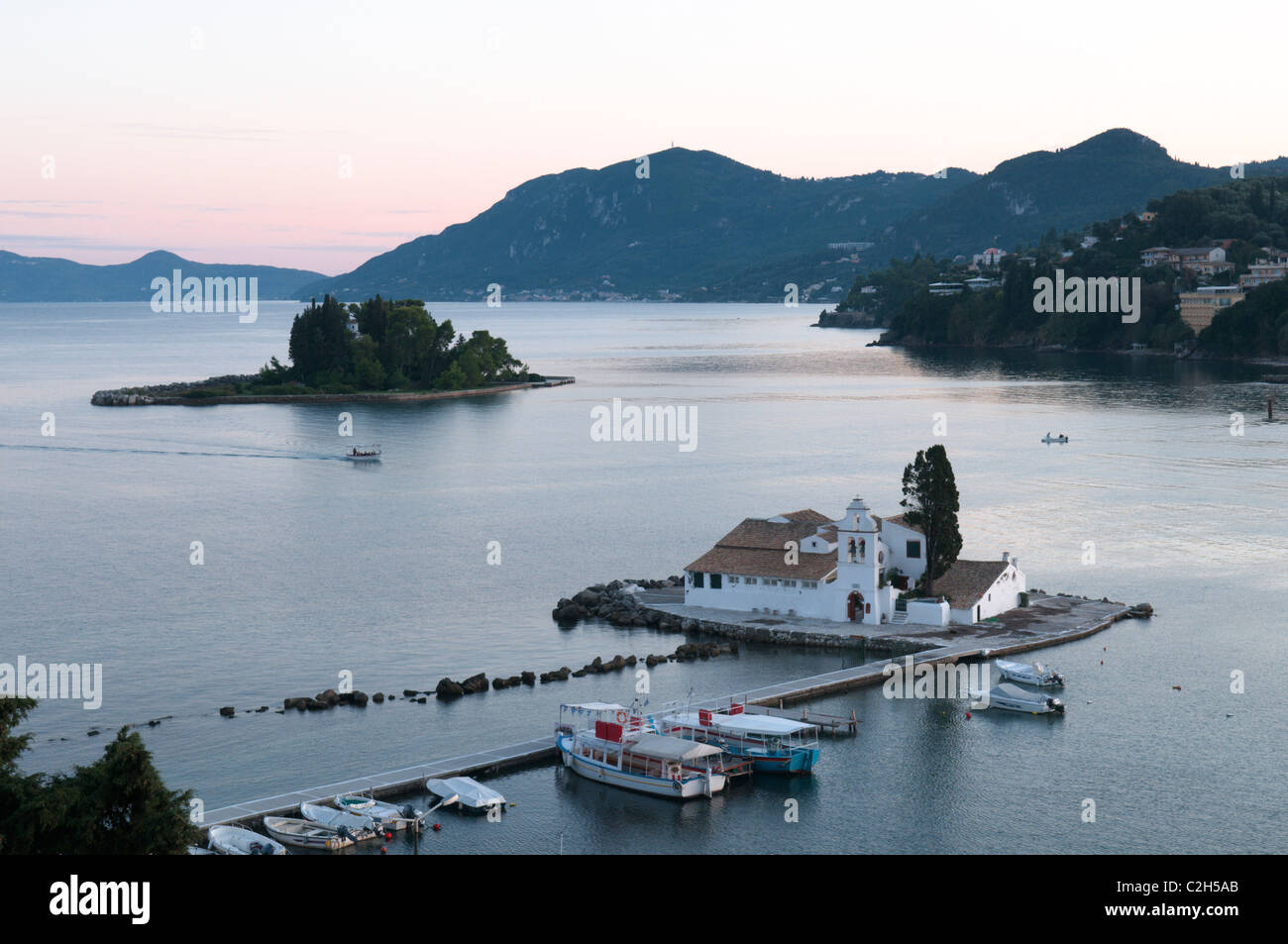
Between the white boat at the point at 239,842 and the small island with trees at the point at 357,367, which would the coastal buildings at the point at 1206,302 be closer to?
the small island with trees at the point at 357,367

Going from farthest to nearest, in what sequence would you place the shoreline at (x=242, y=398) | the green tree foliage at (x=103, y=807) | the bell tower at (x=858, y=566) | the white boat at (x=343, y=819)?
the shoreline at (x=242, y=398) → the bell tower at (x=858, y=566) → the white boat at (x=343, y=819) → the green tree foliage at (x=103, y=807)

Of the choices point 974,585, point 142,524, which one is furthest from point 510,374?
point 974,585

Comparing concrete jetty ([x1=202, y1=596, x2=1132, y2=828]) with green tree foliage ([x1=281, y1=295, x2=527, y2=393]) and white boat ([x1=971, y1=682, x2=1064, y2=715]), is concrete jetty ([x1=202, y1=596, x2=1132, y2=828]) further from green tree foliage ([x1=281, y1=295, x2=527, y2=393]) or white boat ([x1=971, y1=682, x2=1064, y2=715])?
green tree foliage ([x1=281, y1=295, x2=527, y2=393])

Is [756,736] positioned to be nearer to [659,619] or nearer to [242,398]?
[659,619]

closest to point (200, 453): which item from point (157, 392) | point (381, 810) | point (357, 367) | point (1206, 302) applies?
point (357, 367)

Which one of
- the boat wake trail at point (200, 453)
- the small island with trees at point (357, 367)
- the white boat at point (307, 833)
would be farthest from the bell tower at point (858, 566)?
the small island with trees at point (357, 367)

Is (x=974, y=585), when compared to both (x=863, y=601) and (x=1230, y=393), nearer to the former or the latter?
(x=863, y=601)

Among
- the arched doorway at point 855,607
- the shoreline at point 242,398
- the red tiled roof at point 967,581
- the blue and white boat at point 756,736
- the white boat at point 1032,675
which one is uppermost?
the shoreline at point 242,398

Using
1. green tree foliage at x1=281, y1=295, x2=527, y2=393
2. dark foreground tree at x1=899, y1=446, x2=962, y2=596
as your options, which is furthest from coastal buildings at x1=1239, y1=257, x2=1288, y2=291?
dark foreground tree at x1=899, y1=446, x2=962, y2=596
